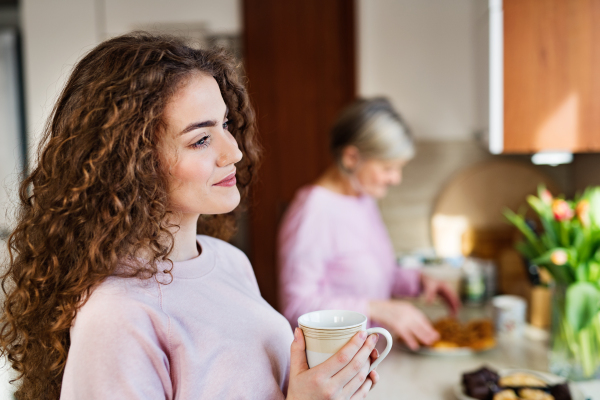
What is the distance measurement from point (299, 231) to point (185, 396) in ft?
3.11

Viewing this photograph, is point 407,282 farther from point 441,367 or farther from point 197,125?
point 197,125

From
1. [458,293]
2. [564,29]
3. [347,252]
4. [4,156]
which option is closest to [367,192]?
A: [347,252]

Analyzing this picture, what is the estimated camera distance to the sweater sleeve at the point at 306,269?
148 cm

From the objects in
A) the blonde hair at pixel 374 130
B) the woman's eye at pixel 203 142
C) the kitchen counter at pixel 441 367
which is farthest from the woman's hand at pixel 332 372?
the blonde hair at pixel 374 130

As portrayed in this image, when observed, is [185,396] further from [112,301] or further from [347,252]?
[347,252]

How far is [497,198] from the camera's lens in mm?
2266

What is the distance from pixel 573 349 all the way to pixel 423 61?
144cm

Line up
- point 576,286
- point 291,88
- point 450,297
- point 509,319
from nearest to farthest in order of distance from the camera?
point 576,286
point 509,319
point 450,297
point 291,88

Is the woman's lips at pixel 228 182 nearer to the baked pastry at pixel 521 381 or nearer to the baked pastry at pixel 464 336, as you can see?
the baked pastry at pixel 521 381

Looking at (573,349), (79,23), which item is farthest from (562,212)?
(79,23)

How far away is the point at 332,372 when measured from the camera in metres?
0.69

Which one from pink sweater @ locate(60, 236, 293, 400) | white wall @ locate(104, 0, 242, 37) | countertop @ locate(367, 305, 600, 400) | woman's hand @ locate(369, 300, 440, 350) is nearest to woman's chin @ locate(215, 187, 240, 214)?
pink sweater @ locate(60, 236, 293, 400)

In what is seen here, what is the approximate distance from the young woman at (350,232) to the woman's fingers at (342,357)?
2.51 feet

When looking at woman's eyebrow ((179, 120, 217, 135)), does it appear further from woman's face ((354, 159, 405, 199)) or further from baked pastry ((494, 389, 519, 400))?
woman's face ((354, 159, 405, 199))
